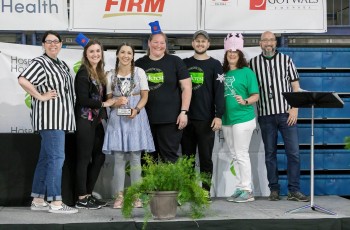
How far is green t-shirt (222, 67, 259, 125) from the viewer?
5.43 m

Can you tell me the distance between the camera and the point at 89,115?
495 cm

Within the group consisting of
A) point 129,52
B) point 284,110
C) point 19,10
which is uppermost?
point 19,10

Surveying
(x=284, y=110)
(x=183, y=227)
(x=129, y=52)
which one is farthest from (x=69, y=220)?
(x=284, y=110)

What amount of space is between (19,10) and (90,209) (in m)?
2.03

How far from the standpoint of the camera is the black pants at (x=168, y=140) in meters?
5.16

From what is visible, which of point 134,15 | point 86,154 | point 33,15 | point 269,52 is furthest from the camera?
point 134,15

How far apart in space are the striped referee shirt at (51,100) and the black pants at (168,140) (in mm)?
772

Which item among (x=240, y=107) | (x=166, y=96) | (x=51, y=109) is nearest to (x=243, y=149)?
(x=240, y=107)

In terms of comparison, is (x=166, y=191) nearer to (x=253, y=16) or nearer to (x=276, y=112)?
(x=276, y=112)

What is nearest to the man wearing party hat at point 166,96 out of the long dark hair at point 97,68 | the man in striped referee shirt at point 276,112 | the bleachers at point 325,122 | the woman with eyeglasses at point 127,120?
the woman with eyeglasses at point 127,120

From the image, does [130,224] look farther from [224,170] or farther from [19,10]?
[19,10]

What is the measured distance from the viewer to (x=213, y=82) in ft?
17.5

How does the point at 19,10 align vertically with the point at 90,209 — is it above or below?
above

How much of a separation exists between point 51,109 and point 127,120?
654mm
